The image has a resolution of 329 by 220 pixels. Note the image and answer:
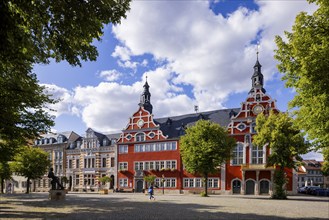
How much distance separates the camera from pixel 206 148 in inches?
1578

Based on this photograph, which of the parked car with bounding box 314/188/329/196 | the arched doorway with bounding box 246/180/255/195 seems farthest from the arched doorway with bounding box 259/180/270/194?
the parked car with bounding box 314/188/329/196

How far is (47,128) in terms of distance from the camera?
68.0 feet

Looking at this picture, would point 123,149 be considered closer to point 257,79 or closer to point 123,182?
point 123,182

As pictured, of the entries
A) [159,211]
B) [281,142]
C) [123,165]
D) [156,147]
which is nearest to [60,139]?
[123,165]

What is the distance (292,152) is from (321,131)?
2189 cm

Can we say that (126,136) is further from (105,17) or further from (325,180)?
(325,180)

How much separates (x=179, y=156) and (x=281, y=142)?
837 inches

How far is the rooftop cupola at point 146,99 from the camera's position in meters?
64.0

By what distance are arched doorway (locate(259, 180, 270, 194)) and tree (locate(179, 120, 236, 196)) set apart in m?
10.1

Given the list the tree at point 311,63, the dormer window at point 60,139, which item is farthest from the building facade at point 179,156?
the tree at point 311,63

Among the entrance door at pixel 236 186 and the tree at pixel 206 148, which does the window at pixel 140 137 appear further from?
the tree at pixel 206 148

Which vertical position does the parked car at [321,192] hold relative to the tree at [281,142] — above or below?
below

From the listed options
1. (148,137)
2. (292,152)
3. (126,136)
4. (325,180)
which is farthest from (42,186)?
(325,180)

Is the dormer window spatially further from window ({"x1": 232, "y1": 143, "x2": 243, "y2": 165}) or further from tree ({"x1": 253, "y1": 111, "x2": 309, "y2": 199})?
tree ({"x1": 253, "y1": 111, "x2": 309, "y2": 199})
